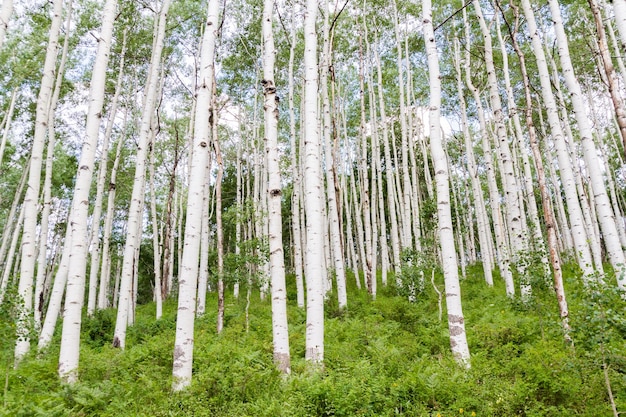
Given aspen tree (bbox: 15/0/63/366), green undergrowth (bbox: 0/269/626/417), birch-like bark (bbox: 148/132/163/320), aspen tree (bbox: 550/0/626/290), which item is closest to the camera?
green undergrowth (bbox: 0/269/626/417)

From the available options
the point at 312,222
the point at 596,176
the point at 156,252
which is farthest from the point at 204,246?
the point at 596,176

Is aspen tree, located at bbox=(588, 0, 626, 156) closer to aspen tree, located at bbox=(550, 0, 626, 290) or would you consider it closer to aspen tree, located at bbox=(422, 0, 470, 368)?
aspen tree, located at bbox=(550, 0, 626, 290)

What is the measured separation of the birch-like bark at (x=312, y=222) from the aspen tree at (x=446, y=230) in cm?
207

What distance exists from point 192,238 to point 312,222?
77.7 inches

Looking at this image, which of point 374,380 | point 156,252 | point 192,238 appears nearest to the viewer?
point 374,380

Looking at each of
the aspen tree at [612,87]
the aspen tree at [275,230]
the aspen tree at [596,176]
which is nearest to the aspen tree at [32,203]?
the aspen tree at [275,230]

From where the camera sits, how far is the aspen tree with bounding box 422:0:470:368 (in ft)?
19.4

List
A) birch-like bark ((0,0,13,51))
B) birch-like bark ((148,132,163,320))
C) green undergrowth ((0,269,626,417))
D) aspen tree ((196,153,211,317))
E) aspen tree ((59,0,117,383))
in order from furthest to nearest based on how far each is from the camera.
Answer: birch-like bark ((148,132,163,320))
aspen tree ((196,153,211,317))
birch-like bark ((0,0,13,51))
aspen tree ((59,0,117,383))
green undergrowth ((0,269,626,417))

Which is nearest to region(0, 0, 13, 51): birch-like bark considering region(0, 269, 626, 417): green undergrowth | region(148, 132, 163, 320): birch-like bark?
region(0, 269, 626, 417): green undergrowth

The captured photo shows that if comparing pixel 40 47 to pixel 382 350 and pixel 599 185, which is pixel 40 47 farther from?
pixel 599 185

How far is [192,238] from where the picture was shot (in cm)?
539

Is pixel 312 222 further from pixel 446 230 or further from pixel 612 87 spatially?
pixel 612 87

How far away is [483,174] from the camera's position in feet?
98.0

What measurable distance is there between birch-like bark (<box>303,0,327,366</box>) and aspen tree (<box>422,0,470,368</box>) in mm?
2073
